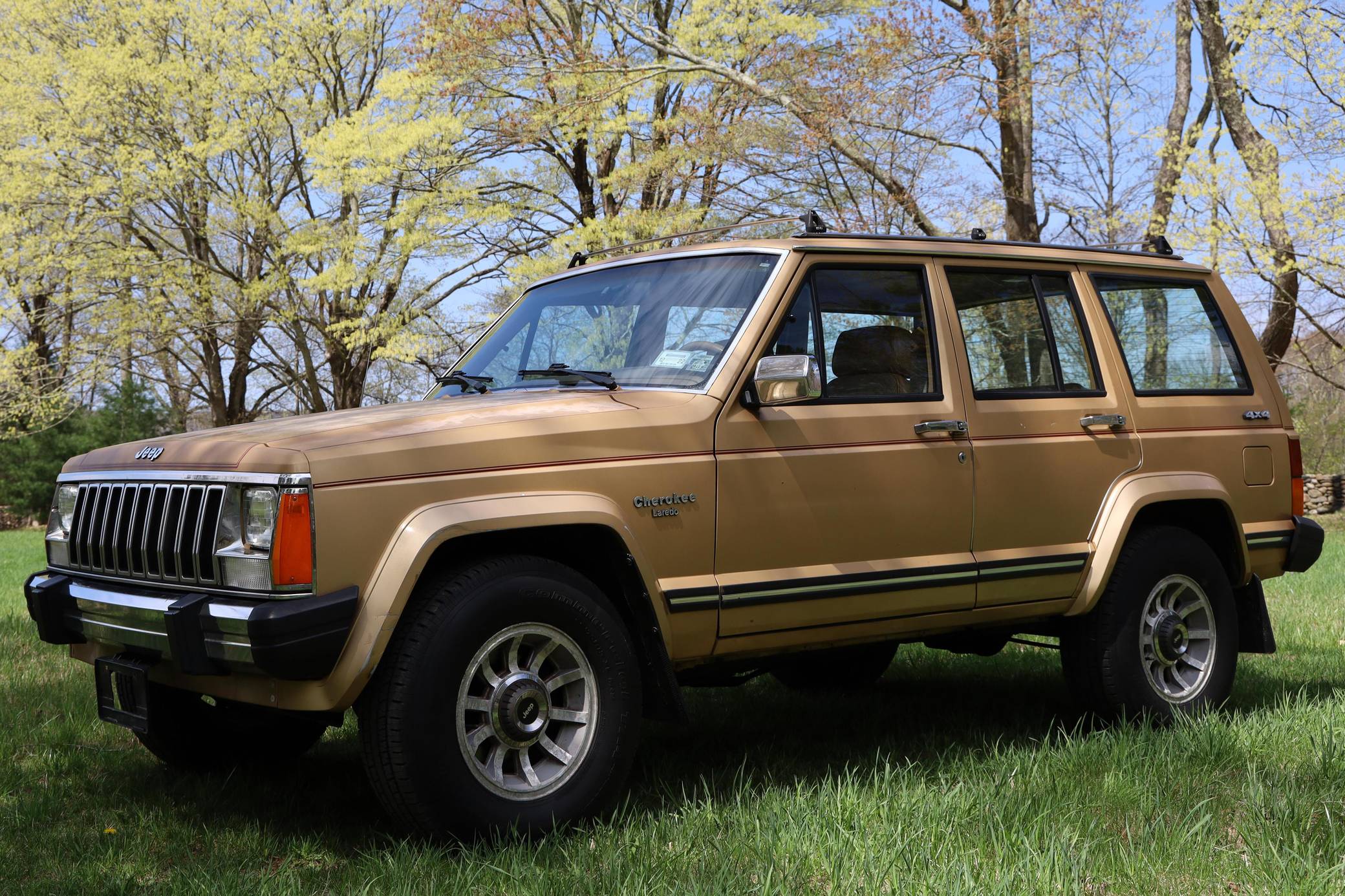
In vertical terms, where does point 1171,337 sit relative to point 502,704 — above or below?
above

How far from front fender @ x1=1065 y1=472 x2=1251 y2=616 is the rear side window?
1.45 feet

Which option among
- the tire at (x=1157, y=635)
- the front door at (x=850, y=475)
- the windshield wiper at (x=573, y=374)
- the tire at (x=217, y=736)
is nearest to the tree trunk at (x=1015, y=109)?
the tire at (x=1157, y=635)

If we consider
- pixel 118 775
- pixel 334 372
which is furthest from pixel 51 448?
pixel 118 775

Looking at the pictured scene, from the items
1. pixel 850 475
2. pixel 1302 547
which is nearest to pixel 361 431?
pixel 850 475

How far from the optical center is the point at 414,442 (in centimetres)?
379

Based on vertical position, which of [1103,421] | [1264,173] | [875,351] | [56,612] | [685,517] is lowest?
[56,612]

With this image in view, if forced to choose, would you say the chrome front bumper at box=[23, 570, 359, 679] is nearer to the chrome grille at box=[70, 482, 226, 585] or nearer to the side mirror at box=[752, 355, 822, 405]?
the chrome grille at box=[70, 482, 226, 585]

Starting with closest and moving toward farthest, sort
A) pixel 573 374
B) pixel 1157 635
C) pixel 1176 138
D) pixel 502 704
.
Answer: pixel 502 704
pixel 573 374
pixel 1157 635
pixel 1176 138

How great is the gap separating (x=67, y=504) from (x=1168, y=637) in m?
4.57

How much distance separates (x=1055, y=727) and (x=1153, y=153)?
17.6m

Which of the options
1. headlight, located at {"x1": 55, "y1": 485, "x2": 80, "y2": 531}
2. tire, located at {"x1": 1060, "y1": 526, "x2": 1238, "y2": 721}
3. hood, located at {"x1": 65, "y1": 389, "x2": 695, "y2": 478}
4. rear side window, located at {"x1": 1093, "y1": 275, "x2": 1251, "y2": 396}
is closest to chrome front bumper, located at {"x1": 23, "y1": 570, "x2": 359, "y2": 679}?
hood, located at {"x1": 65, "y1": 389, "x2": 695, "y2": 478}

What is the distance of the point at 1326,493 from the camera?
2569 cm

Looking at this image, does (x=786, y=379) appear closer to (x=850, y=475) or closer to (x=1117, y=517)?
(x=850, y=475)

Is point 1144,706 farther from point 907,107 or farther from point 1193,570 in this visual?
point 907,107
